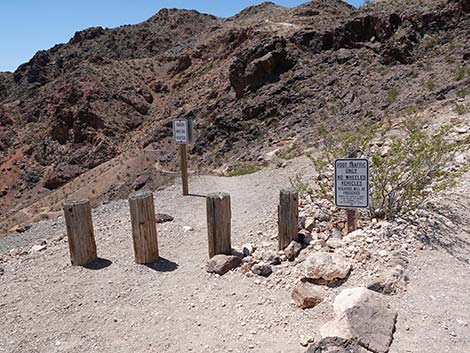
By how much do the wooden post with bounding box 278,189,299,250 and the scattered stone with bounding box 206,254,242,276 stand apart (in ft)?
1.91

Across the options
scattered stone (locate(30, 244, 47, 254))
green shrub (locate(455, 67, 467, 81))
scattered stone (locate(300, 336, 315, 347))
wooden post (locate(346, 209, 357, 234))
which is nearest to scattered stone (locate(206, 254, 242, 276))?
wooden post (locate(346, 209, 357, 234))

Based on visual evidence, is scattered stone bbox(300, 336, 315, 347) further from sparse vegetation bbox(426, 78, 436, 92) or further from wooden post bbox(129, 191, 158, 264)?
sparse vegetation bbox(426, 78, 436, 92)

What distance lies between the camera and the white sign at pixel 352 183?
4.16 meters

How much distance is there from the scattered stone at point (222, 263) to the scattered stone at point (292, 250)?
1.94 feet

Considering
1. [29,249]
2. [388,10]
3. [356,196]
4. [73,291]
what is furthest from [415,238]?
[388,10]

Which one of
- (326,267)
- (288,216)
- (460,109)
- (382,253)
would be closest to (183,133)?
(288,216)

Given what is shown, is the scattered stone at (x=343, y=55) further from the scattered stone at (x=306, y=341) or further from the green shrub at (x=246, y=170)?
the scattered stone at (x=306, y=341)

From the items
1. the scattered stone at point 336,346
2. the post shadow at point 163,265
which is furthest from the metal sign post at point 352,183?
the post shadow at point 163,265

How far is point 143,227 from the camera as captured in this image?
4961 mm

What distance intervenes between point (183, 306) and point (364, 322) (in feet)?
5.97

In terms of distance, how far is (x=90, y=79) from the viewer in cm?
3216

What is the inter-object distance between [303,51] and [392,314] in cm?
1841

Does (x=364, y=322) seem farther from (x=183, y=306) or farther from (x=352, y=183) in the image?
(x=183, y=306)

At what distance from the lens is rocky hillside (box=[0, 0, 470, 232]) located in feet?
47.0
